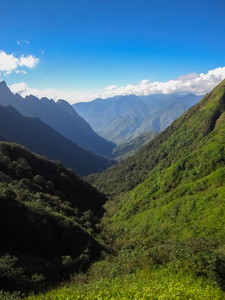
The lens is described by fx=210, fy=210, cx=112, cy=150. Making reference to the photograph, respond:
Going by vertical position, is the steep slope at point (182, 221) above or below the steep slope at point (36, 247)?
below

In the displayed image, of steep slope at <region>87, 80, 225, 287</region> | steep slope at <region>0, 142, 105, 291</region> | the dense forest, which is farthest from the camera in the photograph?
steep slope at <region>0, 142, 105, 291</region>

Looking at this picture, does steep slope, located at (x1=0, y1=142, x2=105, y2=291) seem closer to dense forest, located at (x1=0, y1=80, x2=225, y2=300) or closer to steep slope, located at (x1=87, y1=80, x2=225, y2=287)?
dense forest, located at (x1=0, y1=80, x2=225, y2=300)

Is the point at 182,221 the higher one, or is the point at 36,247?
the point at 36,247

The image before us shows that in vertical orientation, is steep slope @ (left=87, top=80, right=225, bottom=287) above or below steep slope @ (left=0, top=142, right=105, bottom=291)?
below

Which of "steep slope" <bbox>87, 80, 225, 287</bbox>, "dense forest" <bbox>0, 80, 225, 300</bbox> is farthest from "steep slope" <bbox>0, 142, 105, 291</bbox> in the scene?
"steep slope" <bbox>87, 80, 225, 287</bbox>

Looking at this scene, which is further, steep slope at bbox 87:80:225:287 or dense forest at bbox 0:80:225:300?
steep slope at bbox 87:80:225:287

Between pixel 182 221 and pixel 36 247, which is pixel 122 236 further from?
pixel 36 247

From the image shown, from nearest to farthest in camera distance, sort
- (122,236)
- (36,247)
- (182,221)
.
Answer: (36,247), (182,221), (122,236)

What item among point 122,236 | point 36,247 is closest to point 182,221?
point 122,236

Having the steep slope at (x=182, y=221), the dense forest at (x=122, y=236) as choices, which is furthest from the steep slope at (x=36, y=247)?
the steep slope at (x=182, y=221)

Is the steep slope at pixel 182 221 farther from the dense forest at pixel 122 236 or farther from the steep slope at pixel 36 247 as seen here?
the steep slope at pixel 36 247

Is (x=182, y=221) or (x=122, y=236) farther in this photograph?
(x=122, y=236)
